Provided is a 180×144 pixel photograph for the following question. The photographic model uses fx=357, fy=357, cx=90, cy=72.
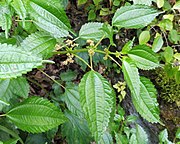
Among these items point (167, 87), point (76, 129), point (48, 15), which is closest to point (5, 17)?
point (48, 15)

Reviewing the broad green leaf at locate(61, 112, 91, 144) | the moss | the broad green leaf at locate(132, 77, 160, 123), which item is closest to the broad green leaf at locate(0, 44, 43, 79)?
the broad green leaf at locate(132, 77, 160, 123)

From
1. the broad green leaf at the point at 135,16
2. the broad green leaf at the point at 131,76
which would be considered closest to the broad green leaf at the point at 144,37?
the broad green leaf at the point at 135,16

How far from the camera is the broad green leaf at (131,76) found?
1035 millimetres

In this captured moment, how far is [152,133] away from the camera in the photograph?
89.4 inches

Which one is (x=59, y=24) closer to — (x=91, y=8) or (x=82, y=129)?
(x=82, y=129)

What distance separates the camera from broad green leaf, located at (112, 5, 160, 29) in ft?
3.76

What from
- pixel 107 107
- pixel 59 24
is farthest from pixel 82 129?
→ pixel 59 24

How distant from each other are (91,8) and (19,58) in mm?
1956

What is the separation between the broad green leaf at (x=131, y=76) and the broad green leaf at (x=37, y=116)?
257 millimetres

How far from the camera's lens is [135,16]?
1.15 metres

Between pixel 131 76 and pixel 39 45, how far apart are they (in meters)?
0.31

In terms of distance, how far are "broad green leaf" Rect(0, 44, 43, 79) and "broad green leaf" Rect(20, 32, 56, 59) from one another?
0.39 metres

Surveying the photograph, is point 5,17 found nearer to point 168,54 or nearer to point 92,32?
point 92,32

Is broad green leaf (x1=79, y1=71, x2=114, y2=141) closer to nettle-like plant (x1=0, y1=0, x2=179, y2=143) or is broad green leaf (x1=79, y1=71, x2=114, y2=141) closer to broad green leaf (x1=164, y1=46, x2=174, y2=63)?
nettle-like plant (x1=0, y1=0, x2=179, y2=143)
